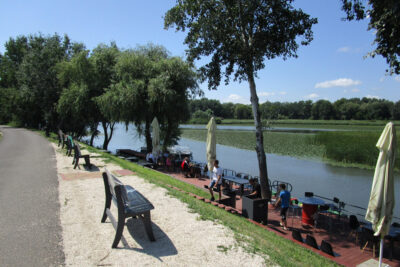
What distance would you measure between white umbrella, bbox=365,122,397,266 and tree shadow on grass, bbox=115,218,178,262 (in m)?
4.15

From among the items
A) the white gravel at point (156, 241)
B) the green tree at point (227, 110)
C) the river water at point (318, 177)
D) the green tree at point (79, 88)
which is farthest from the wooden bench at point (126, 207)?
the green tree at point (227, 110)

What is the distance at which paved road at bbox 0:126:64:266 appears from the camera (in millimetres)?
4443

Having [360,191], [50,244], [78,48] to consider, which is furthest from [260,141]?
[78,48]

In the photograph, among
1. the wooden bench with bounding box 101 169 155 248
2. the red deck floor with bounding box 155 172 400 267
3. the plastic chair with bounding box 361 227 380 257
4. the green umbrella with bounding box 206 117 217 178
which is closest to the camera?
the wooden bench with bounding box 101 169 155 248

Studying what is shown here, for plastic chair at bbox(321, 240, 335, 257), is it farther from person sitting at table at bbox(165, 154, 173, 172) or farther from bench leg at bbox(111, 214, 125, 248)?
person sitting at table at bbox(165, 154, 173, 172)

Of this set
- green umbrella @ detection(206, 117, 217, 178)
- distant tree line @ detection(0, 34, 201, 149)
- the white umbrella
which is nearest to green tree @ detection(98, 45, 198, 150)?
distant tree line @ detection(0, 34, 201, 149)

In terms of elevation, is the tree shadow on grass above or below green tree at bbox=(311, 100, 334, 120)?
below

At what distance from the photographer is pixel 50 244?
485cm

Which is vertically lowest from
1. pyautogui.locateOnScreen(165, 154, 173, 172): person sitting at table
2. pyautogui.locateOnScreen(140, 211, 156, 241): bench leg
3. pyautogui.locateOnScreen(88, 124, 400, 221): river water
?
pyautogui.locateOnScreen(88, 124, 400, 221): river water

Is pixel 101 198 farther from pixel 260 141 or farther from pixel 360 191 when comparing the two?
pixel 360 191

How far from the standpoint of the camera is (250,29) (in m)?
11.0

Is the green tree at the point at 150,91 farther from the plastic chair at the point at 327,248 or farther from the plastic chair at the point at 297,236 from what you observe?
the plastic chair at the point at 327,248

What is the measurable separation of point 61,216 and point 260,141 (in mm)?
7591

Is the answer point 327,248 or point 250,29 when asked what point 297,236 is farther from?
point 250,29
